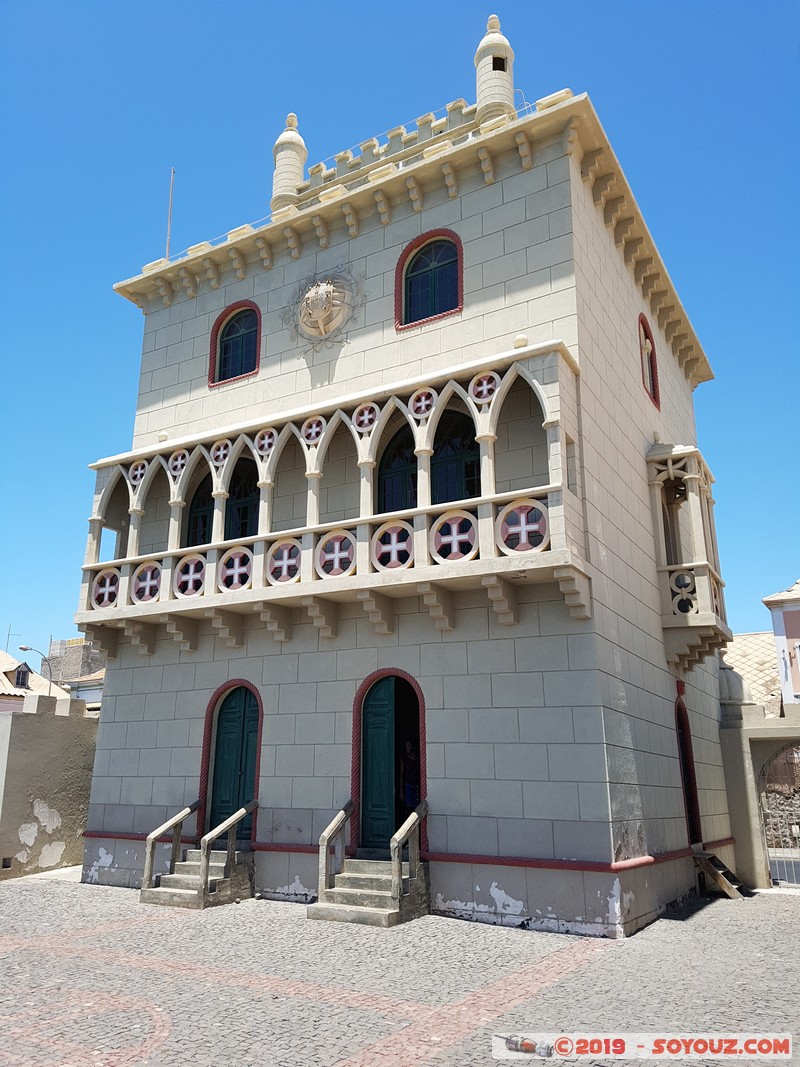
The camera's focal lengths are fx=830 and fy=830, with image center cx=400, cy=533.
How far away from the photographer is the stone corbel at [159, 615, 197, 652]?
50.2 ft

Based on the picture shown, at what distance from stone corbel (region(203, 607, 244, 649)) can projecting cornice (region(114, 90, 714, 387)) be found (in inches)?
290

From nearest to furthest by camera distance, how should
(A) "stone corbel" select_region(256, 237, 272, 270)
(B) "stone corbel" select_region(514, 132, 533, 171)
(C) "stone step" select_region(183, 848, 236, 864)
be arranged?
1. (C) "stone step" select_region(183, 848, 236, 864)
2. (B) "stone corbel" select_region(514, 132, 533, 171)
3. (A) "stone corbel" select_region(256, 237, 272, 270)

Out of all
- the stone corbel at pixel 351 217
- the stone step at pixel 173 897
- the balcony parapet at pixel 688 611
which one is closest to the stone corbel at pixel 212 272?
the stone corbel at pixel 351 217

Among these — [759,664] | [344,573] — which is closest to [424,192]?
[344,573]

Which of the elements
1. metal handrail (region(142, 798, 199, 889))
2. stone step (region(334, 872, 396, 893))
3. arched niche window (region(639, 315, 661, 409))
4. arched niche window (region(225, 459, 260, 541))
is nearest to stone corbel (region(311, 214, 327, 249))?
arched niche window (region(225, 459, 260, 541))

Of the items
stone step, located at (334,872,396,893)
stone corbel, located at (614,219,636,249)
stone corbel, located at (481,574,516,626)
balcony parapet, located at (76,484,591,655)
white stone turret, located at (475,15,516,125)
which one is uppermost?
white stone turret, located at (475,15,516,125)

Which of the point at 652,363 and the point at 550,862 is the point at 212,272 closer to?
the point at 652,363

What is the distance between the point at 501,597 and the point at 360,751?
369cm

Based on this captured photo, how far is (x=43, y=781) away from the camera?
58.4ft

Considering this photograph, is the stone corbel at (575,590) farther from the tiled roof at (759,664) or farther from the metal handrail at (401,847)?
the tiled roof at (759,664)

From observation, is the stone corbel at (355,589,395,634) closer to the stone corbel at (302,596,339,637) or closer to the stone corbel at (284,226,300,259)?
the stone corbel at (302,596,339,637)

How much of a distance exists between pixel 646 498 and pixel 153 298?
1171cm

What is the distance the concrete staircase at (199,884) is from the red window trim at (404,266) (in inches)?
379

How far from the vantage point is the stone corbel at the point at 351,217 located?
51.9 ft
